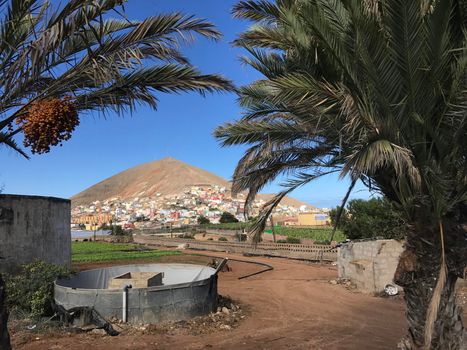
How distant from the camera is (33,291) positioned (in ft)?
39.8

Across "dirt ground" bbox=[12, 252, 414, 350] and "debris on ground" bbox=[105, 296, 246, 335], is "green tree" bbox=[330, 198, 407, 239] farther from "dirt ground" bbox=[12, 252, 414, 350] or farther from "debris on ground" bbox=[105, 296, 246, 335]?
"debris on ground" bbox=[105, 296, 246, 335]

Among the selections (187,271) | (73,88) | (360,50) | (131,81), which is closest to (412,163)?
(360,50)

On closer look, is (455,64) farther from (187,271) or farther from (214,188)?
(214,188)

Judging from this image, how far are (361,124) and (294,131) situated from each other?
1628mm

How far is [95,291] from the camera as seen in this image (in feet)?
37.4

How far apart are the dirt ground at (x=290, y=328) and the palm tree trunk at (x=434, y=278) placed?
3704mm

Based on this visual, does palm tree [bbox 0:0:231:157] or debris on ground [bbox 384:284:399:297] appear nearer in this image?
palm tree [bbox 0:0:231:157]

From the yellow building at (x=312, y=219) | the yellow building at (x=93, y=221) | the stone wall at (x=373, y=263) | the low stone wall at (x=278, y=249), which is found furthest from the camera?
the yellow building at (x=93, y=221)

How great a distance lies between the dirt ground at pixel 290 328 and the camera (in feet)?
31.1

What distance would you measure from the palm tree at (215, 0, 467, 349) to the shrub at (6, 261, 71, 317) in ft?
26.2

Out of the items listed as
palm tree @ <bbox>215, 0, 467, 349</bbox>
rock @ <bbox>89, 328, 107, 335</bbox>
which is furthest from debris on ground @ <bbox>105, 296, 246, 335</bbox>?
palm tree @ <bbox>215, 0, 467, 349</bbox>

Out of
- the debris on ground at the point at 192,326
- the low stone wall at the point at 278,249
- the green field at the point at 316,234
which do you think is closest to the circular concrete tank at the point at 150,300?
the debris on ground at the point at 192,326

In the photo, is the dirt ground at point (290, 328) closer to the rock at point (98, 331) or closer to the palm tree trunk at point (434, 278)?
the rock at point (98, 331)

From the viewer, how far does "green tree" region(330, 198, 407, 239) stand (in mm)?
22844
